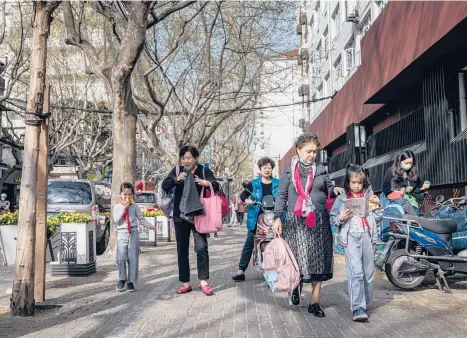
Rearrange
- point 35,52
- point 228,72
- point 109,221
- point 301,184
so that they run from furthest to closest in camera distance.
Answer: point 228,72
point 109,221
point 35,52
point 301,184

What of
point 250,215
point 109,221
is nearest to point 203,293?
point 250,215

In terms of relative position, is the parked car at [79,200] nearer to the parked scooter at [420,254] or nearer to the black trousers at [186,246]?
the black trousers at [186,246]

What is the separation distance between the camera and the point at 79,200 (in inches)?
521

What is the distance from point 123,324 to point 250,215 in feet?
10.5

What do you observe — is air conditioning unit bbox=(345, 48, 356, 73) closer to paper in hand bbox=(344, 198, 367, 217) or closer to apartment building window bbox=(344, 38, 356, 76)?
apartment building window bbox=(344, 38, 356, 76)

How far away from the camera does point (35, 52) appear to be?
20.9 feet

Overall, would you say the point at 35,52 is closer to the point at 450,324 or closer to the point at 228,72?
the point at 450,324

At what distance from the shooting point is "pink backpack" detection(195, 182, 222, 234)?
7.03 metres

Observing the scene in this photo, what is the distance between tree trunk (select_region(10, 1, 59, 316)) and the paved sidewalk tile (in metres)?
0.24

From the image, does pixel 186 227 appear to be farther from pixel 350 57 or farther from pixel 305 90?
pixel 305 90

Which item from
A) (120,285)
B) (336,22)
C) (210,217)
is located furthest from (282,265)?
(336,22)

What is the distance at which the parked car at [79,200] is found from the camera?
42.7 feet

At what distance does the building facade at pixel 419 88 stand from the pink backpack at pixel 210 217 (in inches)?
184

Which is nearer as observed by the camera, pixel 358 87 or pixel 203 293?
pixel 203 293
